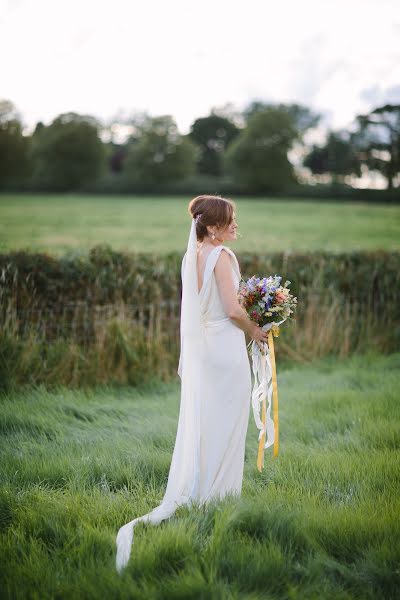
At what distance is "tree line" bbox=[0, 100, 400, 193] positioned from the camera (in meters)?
37.6

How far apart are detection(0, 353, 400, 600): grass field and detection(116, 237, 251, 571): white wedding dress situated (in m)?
0.24

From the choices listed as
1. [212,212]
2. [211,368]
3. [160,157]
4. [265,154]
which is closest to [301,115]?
[265,154]

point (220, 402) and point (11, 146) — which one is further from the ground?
point (11, 146)

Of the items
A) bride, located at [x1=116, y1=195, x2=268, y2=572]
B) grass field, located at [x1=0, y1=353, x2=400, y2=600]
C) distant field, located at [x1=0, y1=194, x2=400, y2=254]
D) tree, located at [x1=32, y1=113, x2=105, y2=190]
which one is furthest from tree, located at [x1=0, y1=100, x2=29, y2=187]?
bride, located at [x1=116, y1=195, x2=268, y2=572]

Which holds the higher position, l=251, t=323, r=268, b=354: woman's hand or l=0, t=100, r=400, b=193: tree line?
l=0, t=100, r=400, b=193: tree line

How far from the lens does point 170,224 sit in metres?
27.3

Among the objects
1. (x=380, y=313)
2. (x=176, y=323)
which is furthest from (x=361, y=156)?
(x=176, y=323)

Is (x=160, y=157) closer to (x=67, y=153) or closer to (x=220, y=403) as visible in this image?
(x=67, y=153)

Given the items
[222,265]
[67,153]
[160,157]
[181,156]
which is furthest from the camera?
[181,156]

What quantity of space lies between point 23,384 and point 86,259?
2.06 metres

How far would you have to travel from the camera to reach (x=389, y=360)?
28.8ft

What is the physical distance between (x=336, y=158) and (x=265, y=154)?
695 centimetres

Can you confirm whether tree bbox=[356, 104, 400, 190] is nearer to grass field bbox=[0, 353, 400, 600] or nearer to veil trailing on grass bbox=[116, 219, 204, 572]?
grass field bbox=[0, 353, 400, 600]

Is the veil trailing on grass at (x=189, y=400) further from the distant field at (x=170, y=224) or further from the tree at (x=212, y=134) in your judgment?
the tree at (x=212, y=134)
